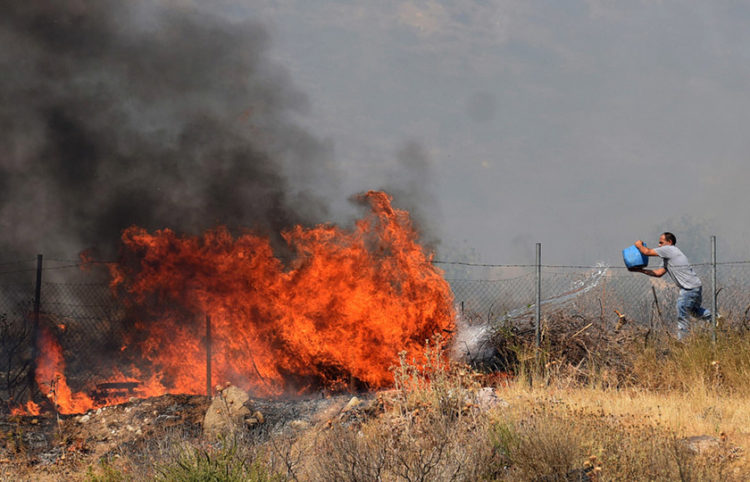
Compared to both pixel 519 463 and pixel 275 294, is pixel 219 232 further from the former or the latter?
pixel 519 463

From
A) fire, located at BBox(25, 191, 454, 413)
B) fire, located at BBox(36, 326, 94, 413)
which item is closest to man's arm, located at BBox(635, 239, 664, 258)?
fire, located at BBox(25, 191, 454, 413)

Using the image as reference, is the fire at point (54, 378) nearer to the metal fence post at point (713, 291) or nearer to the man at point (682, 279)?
the man at point (682, 279)

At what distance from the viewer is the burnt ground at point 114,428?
7.74 m

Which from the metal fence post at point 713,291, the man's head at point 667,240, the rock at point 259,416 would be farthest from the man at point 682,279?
the rock at point 259,416

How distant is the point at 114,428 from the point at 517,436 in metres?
5.71

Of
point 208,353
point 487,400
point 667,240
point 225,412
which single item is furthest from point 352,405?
point 667,240

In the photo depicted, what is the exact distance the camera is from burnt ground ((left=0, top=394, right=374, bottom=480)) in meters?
7.74

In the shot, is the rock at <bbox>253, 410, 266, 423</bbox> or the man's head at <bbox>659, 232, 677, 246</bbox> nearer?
the rock at <bbox>253, 410, 266, 423</bbox>

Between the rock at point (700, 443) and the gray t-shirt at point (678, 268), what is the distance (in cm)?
519

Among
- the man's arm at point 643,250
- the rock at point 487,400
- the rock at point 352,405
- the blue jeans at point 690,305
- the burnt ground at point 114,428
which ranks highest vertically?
the man's arm at point 643,250

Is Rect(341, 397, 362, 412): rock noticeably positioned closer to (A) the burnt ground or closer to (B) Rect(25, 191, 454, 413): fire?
(A) the burnt ground

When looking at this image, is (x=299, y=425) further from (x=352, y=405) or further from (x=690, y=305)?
(x=690, y=305)

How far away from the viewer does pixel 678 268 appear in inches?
440

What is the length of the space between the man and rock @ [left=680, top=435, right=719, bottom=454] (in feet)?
15.5
